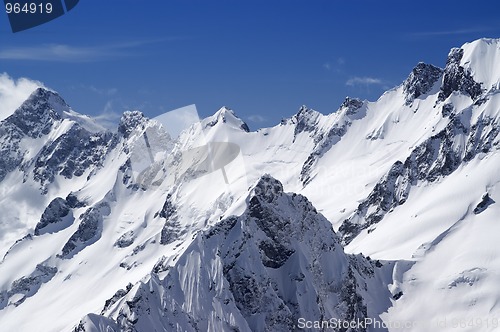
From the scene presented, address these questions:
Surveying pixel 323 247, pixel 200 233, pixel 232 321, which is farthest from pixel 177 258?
pixel 323 247

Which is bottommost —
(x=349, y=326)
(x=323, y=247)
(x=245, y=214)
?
(x=349, y=326)

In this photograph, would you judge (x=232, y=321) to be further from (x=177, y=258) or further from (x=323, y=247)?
(x=323, y=247)

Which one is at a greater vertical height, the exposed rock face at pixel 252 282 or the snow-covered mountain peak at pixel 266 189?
the snow-covered mountain peak at pixel 266 189

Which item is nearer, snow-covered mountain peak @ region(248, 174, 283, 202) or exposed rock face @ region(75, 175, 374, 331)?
exposed rock face @ region(75, 175, 374, 331)

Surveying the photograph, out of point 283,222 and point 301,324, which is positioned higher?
point 283,222

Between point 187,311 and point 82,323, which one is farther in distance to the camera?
point 187,311

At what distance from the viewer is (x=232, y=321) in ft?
559

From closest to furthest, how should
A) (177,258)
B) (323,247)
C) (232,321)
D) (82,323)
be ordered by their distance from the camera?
(82,323)
(232,321)
(177,258)
(323,247)

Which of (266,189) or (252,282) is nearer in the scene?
(252,282)

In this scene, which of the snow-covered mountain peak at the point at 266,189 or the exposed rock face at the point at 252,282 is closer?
the exposed rock face at the point at 252,282

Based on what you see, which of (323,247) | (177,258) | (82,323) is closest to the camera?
(82,323)

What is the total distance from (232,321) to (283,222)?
101 feet

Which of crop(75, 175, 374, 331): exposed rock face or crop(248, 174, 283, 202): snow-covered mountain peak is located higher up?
crop(248, 174, 283, 202): snow-covered mountain peak

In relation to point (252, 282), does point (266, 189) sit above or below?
above
